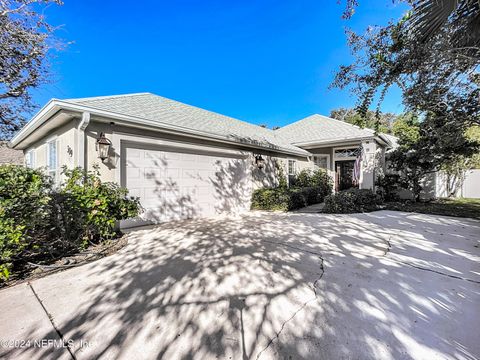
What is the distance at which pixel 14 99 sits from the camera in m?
9.52

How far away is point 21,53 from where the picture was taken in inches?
306

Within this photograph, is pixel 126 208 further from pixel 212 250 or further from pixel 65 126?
A: pixel 65 126

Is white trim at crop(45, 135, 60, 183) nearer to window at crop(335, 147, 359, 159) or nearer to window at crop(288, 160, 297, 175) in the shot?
window at crop(288, 160, 297, 175)

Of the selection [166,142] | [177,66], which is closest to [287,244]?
[166,142]

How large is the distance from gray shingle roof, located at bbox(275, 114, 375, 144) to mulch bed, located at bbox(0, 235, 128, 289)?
10318 millimetres

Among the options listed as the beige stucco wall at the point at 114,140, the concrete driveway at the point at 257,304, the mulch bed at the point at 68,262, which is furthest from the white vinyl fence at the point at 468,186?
the mulch bed at the point at 68,262

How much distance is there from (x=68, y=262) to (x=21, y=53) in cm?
915

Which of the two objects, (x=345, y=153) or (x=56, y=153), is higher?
(x=345, y=153)

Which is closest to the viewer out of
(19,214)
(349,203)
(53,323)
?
(53,323)

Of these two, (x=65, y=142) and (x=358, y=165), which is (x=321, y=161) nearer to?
(x=358, y=165)

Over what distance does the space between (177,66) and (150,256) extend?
402 inches

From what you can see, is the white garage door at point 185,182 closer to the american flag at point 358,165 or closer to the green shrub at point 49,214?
the green shrub at point 49,214

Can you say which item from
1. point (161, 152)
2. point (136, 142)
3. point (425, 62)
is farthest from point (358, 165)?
point (136, 142)

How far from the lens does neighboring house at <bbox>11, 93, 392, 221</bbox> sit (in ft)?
16.3
